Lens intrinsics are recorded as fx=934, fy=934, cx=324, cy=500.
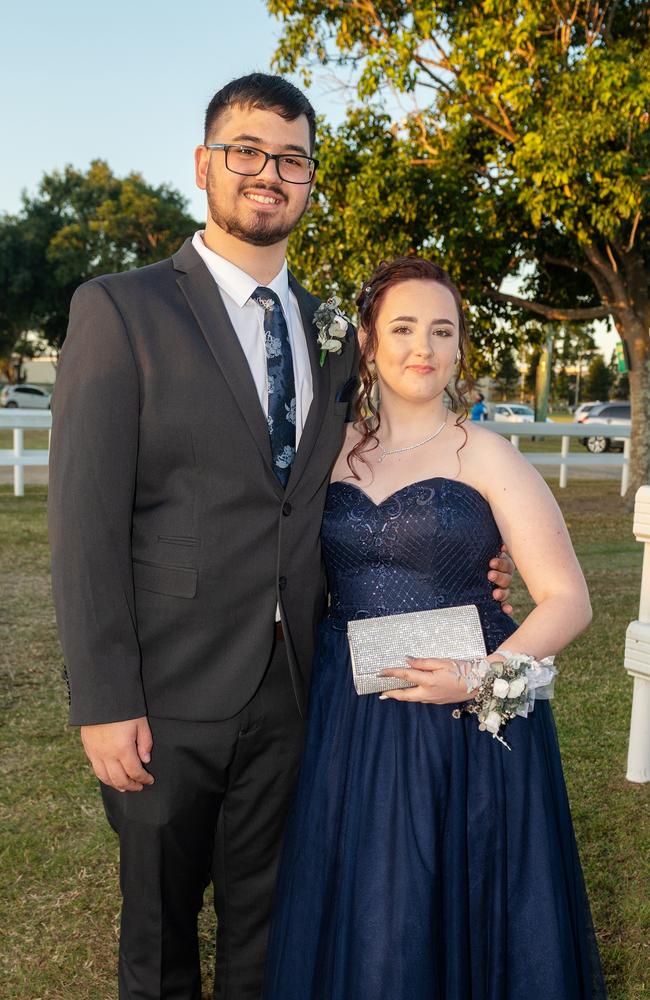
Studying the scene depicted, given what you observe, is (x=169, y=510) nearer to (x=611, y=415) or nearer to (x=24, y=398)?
(x=611, y=415)

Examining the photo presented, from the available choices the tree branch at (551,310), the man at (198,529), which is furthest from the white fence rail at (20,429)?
the man at (198,529)

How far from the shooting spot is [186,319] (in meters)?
2.41

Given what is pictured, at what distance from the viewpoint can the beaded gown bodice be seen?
2430 mm

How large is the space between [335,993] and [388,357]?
5.32ft

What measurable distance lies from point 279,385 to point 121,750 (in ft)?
3.33

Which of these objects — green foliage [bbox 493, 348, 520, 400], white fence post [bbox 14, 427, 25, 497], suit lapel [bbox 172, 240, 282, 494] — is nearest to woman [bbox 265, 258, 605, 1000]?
suit lapel [bbox 172, 240, 282, 494]

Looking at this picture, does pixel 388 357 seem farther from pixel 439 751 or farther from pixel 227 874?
pixel 227 874

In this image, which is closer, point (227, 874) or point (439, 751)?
point (439, 751)

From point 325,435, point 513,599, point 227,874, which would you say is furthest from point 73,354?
point 513,599

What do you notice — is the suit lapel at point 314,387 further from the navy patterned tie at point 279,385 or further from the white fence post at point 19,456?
the white fence post at point 19,456

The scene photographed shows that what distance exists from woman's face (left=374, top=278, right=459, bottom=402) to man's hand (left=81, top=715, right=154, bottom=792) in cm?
113

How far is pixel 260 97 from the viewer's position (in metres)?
2.46

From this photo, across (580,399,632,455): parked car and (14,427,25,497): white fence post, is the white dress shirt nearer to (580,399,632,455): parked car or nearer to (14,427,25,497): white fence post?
(14,427,25,497): white fence post

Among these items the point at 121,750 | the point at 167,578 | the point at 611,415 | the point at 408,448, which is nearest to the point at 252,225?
the point at 408,448
